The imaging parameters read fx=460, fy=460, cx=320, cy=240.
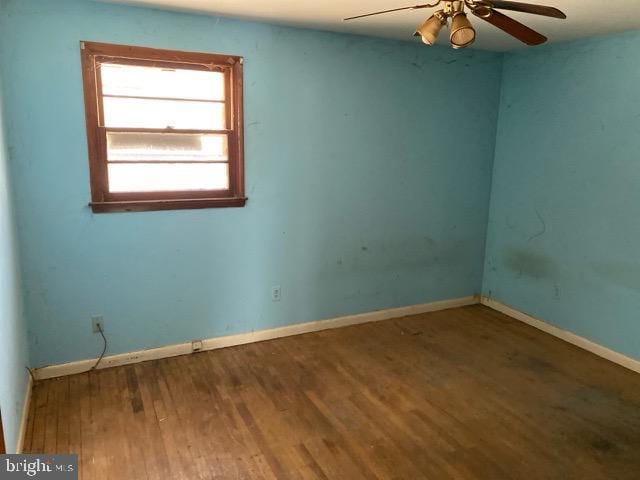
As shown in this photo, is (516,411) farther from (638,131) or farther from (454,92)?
(454,92)

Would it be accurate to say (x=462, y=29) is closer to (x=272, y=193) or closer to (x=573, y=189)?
(x=272, y=193)

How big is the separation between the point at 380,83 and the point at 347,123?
0.43 m

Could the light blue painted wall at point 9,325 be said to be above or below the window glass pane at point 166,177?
below

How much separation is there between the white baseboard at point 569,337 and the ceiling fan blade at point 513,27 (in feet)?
8.45

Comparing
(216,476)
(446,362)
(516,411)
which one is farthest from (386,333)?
(216,476)

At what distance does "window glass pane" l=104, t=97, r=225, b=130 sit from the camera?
290cm

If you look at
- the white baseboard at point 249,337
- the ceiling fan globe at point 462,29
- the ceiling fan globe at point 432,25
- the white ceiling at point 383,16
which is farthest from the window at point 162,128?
the ceiling fan globe at point 462,29

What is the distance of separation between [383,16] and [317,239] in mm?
1658

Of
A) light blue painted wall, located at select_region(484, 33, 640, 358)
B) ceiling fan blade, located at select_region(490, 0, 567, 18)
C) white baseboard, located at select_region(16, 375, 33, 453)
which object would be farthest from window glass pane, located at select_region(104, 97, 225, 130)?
light blue painted wall, located at select_region(484, 33, 640, 358)

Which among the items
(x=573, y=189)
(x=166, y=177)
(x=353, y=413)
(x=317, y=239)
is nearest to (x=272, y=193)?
→ (x=317, y=239)

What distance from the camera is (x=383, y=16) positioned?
289 cm

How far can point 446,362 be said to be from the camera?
3336 mm

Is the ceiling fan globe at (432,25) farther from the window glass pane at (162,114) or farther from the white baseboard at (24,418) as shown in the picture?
the white baseboard at (24,418)

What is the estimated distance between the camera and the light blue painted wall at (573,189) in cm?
327
